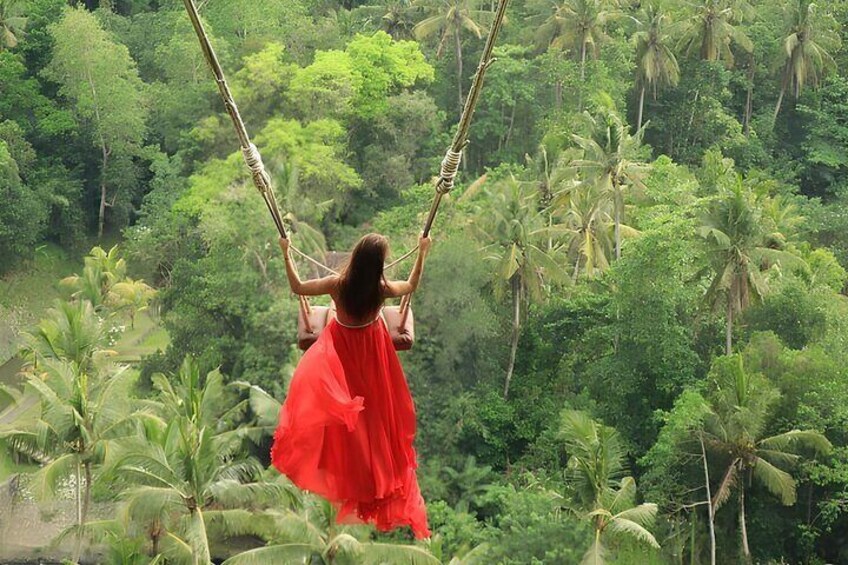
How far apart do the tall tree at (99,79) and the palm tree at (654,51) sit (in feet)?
47.1

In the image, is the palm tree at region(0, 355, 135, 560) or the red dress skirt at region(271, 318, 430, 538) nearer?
the red dress skirt at region(271, 318, 430, 538)

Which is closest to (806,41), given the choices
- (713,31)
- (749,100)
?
(749,100)

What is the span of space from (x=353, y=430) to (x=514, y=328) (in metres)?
18.0

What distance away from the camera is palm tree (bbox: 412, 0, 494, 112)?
104 ft

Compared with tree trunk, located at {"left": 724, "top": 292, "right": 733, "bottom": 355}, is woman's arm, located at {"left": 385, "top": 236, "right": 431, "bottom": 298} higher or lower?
higher

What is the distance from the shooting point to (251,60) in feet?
94.1

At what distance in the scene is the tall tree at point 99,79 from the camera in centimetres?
3228

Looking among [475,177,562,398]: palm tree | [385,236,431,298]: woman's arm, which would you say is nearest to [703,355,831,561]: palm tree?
[475,177,562,398]: palm tree

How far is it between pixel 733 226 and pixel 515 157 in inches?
520

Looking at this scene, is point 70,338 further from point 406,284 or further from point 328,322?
point 406,284

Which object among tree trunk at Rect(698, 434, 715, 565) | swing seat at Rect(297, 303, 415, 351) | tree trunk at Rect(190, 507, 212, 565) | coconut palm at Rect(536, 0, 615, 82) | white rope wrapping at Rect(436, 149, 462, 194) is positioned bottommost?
tree trunk at Rect(698, 434, 715, 565)

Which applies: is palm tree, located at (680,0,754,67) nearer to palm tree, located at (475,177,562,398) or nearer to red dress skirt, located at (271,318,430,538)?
palm tree, located at (475,177,562,398)

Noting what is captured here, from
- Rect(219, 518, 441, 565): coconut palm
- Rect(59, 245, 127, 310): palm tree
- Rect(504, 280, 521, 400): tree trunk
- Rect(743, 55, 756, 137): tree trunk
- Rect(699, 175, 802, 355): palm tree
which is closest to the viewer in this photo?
Rect(219, 518, 441, 565): coconut palm

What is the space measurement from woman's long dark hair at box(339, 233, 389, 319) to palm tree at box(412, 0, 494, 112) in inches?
1109
